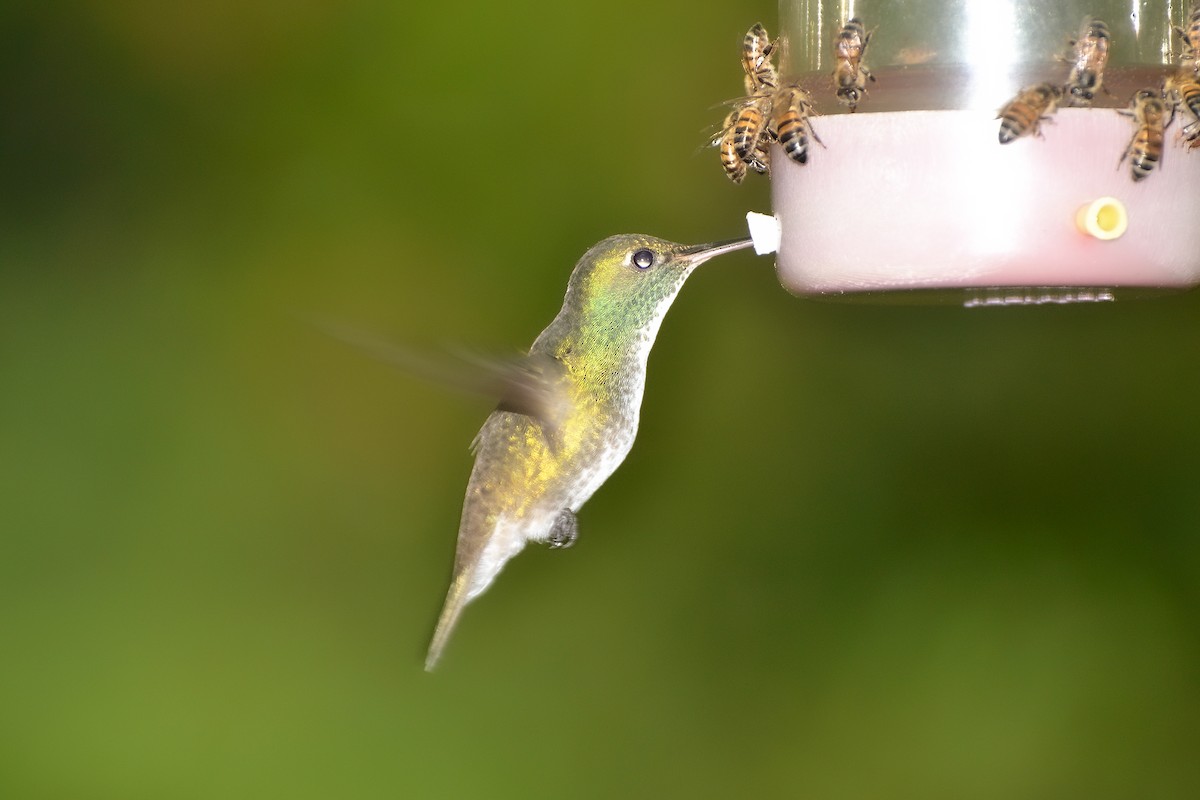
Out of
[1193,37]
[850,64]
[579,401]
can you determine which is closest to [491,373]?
[579,401]

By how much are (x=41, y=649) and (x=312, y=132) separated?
165 centimetres

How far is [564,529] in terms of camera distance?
221cm

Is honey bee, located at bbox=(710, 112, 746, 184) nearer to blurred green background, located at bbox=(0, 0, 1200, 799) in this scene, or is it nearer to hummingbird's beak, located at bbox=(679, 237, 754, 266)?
hummingbird's beak, located at bbox=(679, 237, 754, 266)

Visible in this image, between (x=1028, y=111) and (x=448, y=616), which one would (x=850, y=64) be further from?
(x=448, y=616)

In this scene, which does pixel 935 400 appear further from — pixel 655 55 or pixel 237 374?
pixel 237 374

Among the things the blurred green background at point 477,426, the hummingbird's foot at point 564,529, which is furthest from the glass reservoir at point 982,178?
the blurred green background at point 477,426

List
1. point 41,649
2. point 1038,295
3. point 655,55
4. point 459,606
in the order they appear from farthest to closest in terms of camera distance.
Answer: point 655,55
point 41,649
point 459,606
point 1038,295

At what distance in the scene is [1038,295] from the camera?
6.95ft

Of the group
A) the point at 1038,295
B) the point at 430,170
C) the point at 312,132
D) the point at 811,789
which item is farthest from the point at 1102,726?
the point at 312,132

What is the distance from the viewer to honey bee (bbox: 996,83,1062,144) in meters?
1.71

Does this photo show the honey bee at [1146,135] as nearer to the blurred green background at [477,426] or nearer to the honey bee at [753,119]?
the honey bee at [753,119]

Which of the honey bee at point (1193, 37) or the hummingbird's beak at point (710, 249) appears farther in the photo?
the hummingbird's beak at point (710, 249)

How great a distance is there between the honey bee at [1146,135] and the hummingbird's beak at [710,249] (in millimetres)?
535

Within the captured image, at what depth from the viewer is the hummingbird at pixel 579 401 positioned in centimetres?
208
